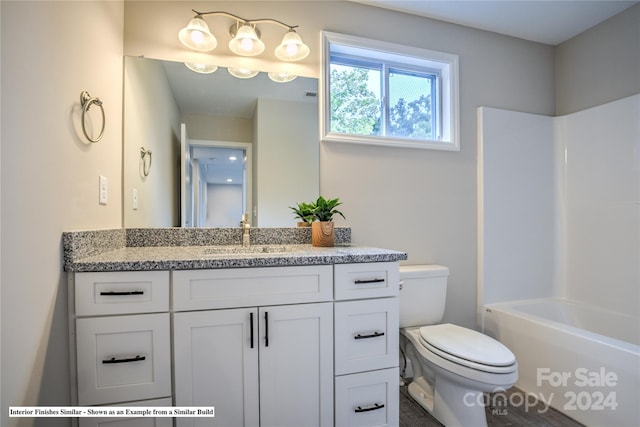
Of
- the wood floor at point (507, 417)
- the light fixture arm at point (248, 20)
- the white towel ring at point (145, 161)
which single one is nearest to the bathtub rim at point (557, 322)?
the wood floor at point (507, 417)

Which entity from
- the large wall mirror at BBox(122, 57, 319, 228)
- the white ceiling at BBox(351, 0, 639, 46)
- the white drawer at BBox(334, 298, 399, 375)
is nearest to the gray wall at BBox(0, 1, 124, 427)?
the large wall mirror at BBox(122, 57, 319, 228)

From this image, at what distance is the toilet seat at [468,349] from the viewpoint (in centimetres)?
132

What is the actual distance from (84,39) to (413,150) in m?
1.84

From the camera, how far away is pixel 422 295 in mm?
1843

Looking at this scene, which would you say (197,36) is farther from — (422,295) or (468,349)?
(468,349)

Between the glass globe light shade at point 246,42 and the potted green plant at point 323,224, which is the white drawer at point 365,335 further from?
the glass globe light shade at point 246,42

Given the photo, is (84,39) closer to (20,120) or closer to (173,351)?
(20,120)

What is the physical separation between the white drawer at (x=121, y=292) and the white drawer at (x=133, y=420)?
328mm

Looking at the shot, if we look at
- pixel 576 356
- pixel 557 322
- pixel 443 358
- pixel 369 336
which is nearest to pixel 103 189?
pixel 369 336

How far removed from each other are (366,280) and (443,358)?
599mm

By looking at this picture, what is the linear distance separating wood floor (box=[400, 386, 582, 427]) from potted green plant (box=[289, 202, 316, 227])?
47.7 inches

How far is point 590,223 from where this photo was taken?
7.30ft

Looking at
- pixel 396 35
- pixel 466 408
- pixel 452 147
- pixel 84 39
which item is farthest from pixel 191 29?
pixel 466 408

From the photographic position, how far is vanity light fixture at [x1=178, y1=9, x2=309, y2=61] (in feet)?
5.26
